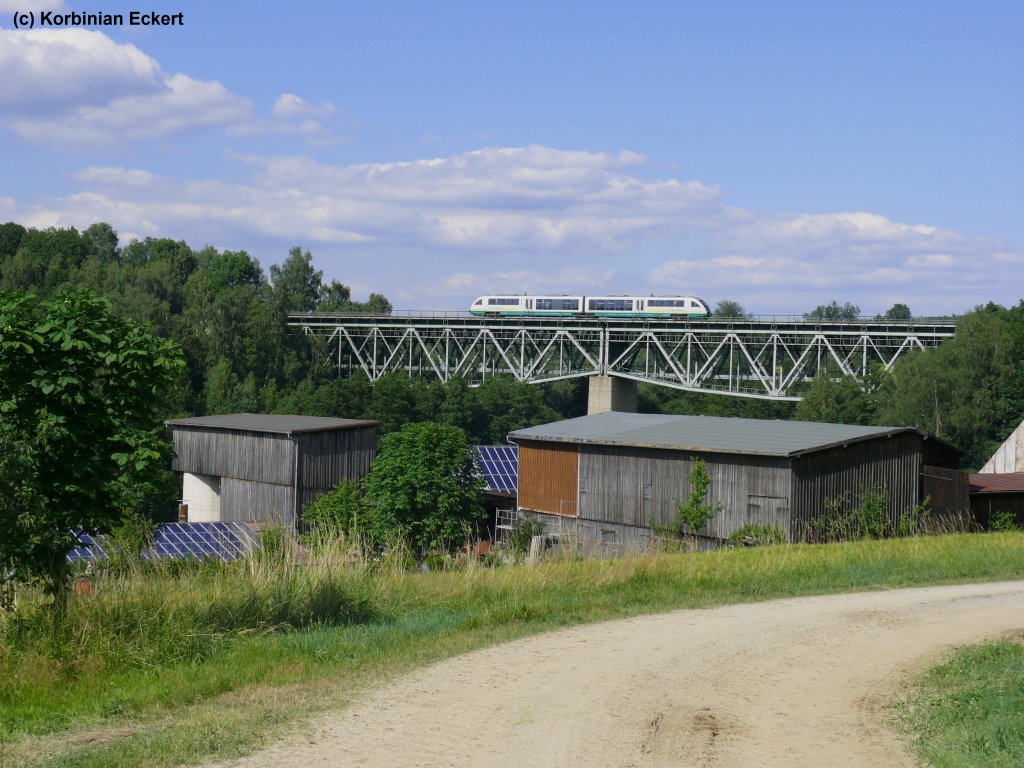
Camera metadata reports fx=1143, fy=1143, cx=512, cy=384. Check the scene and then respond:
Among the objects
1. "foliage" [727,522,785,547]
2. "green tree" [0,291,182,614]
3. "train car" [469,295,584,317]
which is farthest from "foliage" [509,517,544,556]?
"train car" [469,295,584,317]

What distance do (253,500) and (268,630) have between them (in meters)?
44.2

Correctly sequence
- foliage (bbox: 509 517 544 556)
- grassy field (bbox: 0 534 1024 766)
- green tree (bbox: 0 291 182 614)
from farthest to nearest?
foliage (bbox: 509 517 544 556)
green tree (bbox: 0 291 182 614)
grassy field (bbox: 0 534 1024 766)

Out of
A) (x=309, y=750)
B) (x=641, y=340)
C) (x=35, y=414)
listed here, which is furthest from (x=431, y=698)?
(x=641, y=340)

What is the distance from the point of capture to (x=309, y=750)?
Result: 784 centimetres

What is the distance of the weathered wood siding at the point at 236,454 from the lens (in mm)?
53188

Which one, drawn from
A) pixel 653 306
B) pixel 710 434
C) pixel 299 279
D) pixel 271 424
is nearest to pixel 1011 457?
pixel 710 434

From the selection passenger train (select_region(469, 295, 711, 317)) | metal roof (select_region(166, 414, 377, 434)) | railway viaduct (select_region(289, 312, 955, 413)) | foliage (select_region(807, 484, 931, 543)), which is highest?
passenger train (select_region(469, 295, 711, 317))

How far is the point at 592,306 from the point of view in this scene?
327ft

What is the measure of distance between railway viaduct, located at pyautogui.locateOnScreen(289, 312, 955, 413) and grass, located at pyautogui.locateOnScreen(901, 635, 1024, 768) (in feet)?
254

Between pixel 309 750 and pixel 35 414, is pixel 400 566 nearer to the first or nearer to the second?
pixel 35 414

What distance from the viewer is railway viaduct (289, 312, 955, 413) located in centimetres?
8950

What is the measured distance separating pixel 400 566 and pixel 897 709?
8256 mm

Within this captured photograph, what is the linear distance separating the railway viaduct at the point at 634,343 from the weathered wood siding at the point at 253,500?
43.2 meters

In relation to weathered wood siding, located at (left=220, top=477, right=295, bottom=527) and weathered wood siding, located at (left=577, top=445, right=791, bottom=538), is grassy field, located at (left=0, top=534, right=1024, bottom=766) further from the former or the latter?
weathered wood siding, located at (left=220, top=477, right=295, bottom=527)
